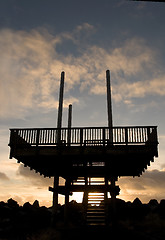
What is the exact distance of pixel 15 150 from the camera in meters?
17.2

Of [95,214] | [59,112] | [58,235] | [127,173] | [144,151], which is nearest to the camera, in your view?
[144,151]

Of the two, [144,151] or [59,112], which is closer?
[144,151]

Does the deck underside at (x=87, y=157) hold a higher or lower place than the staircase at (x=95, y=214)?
higher

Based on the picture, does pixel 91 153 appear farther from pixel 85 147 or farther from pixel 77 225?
pixel 77 225

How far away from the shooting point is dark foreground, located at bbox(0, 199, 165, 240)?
1642cm

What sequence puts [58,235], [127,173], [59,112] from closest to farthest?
[58,235] → [59,112] → [127,173]

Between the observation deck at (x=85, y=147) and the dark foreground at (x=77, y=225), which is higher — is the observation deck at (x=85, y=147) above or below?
above

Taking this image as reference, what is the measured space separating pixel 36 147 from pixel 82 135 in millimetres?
3028

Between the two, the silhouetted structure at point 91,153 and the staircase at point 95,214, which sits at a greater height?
the silhouetted structure at point 91,153

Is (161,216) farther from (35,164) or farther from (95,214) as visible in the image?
(35,164)

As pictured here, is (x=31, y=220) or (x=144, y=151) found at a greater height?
(x=144, y=151)

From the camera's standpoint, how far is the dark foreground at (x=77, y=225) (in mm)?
16422

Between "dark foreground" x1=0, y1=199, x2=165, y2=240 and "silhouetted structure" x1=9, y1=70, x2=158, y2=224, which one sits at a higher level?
"silhouetted structure" x1=9, y1=70, x2=158, y2=224

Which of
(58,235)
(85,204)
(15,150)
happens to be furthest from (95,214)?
(15,150)
